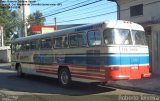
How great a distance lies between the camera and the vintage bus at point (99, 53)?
15070 mm

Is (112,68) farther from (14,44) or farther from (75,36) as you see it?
(14,44)

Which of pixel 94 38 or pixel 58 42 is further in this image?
pixel 58 42

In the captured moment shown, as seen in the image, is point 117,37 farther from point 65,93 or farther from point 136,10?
point 136,10

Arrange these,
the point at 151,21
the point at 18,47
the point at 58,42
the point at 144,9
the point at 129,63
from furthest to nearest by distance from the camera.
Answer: the point at 18,47 < the point at 144,9 < the point at 151,21 < the point at 58,42 < the point at 129,63

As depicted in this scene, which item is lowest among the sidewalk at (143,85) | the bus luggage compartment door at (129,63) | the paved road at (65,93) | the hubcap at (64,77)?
the paved road at (65,93)

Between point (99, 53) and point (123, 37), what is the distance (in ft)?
4.10

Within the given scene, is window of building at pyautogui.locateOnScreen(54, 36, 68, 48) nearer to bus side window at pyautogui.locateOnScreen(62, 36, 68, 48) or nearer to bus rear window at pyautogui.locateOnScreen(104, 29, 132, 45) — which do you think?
bus side window at pyautogui.locateOnScreen(62, 36, 68, 48)

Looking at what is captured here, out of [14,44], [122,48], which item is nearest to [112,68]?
[122,48]

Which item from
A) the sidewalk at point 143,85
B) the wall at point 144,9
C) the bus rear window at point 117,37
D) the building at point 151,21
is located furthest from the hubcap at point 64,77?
the wall at point 144,9

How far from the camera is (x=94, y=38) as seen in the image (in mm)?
15648

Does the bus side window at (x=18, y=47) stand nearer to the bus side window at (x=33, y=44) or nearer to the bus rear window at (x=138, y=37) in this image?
the bus side window at (x=33, y=44)

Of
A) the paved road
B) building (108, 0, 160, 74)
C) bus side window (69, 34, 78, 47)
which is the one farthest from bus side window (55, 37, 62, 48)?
building (108, 0, 160, 74)

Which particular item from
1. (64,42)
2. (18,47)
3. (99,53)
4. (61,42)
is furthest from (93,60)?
(18,47)

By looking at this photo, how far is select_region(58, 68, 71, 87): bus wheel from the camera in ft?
57.6
